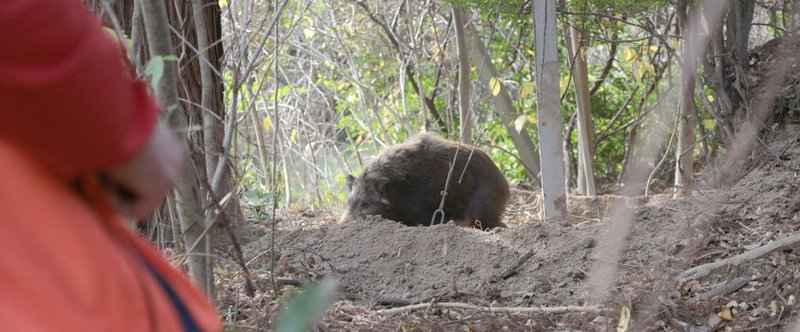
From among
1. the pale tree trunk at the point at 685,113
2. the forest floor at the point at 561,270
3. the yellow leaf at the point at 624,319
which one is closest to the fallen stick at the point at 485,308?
the forest floor at the point at 561,270

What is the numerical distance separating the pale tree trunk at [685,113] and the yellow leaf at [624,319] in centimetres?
253

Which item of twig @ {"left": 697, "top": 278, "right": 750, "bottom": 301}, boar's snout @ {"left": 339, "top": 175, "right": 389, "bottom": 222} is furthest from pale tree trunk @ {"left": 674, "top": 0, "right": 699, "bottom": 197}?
boar's snout @ {"left": 339, "top": 175, "right": 389, "bottom": 222}

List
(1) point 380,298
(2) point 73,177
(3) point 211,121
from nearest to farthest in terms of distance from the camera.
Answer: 1. (2) point 73,177
2. (3) point 211,121
3. (1) point 380,298

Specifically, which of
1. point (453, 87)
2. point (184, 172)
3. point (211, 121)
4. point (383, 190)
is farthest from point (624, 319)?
point (453, 87)

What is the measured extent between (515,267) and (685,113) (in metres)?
3.05

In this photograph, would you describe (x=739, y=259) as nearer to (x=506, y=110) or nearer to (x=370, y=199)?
(x=370, y=199)

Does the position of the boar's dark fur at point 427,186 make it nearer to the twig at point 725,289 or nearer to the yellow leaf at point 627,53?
the yellow leaf at point 627,53

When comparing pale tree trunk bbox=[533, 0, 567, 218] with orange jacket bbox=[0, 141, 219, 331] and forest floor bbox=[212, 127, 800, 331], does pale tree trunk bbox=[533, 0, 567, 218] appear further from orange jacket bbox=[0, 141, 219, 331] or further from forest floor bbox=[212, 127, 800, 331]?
orange jacket bbox=[0, 141, 219, 331]

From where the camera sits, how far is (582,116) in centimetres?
795

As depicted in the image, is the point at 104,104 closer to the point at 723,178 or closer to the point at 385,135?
the point at 723,178

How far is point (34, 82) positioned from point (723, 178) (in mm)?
5337

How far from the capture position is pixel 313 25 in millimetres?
11812

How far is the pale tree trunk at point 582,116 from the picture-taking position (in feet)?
26.2

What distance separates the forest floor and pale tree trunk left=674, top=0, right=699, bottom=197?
0.84 metres
